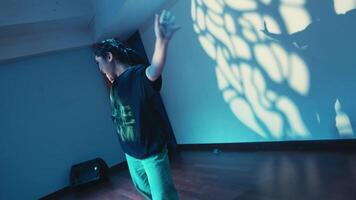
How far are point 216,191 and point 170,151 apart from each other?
2.03 meters

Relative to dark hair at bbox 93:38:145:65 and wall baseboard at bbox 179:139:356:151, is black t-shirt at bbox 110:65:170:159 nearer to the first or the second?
dark hair at bbox 93:38:145:65

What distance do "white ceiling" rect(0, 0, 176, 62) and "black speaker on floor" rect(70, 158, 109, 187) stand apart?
5.25 feet

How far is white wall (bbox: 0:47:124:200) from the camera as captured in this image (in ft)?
12.5

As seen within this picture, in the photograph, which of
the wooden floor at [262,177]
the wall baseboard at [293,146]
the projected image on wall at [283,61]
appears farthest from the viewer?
the wall baseboard at [293,146]

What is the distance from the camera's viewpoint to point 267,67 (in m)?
2.74

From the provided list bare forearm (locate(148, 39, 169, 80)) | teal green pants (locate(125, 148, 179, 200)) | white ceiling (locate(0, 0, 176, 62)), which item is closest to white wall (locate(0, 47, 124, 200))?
white ceiling (locate(0, 0, 176, 62))

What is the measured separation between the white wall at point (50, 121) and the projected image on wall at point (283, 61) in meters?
2.02

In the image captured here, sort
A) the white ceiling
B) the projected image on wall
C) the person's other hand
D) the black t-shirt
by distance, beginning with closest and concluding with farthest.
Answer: the person's other hand
the black t-shirt
the projected image on wall
the white ceiling

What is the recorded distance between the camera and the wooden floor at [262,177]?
6.46 ft

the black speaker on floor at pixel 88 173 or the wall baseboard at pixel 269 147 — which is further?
the black speaker on floor at pixel 88 173

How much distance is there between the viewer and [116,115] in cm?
155

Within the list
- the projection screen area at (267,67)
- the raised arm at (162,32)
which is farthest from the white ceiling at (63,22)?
the raised arm at (162,32)

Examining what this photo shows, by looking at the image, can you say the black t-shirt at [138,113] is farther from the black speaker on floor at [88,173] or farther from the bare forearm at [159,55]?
the black speaker on floor at [88,173]

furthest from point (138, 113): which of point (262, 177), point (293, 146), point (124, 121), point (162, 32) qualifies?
point (293, 146)
